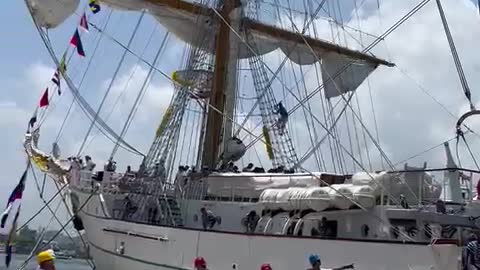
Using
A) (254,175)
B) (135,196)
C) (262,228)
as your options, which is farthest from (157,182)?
(262,228)

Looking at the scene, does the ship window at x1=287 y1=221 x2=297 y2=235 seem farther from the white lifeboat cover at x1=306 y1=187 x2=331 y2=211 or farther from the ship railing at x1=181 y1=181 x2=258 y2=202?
the ship railing at x1=181 y1=181 x2=258 y2=202

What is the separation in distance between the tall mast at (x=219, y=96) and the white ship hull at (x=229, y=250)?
4.07 meters

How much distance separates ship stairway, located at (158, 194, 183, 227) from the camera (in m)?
20.6

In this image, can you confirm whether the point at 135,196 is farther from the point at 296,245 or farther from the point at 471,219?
the point at 471,219

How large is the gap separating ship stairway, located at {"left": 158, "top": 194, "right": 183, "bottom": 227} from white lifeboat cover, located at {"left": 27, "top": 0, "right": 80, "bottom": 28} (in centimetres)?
845

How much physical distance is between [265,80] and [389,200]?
12718 millimetres

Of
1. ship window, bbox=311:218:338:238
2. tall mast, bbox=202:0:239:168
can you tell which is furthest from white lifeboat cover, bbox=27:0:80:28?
ship window, bbox=311:218:338:238

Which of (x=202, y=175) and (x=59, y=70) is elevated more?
(x=59, y=70)

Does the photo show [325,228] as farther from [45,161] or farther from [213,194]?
[45,161]

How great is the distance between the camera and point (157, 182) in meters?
22.4

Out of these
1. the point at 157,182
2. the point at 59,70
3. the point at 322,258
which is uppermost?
the point at 59,70

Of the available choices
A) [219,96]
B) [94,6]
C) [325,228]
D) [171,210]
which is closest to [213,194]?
[171,210]

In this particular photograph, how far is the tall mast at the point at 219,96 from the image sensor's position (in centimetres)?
2497

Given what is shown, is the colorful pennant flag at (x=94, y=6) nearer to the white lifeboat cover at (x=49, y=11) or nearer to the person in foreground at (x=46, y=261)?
the white lifeboat cover at (x=49, y=11)
